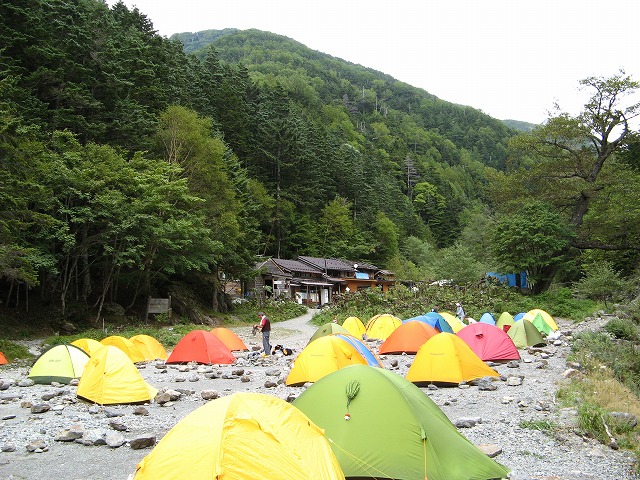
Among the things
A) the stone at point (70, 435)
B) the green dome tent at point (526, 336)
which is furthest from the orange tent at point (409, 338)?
the stone at point (70, 435)

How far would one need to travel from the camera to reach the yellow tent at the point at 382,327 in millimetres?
23906

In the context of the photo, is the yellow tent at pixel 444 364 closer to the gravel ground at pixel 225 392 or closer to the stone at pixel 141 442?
the gravel ground at pixel 225 392

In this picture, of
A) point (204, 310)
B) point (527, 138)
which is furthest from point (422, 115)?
point (204, 310)

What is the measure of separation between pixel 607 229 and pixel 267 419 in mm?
35638

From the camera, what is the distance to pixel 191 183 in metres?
32.4

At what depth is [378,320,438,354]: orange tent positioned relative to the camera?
17906mm

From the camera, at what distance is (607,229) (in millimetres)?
34188

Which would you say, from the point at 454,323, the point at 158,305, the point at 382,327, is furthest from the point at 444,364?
the point at 158,305

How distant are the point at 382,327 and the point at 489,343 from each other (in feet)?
30.4

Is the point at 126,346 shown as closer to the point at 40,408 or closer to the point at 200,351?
the point at 200,351

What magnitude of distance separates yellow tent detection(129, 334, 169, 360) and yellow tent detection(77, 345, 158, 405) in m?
7.54

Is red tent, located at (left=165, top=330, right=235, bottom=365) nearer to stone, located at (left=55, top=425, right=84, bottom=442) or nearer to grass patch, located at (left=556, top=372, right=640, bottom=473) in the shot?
stone, located at (left=55, top=425, right=84, bottom=442)

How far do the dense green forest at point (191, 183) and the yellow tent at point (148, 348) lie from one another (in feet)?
14.3

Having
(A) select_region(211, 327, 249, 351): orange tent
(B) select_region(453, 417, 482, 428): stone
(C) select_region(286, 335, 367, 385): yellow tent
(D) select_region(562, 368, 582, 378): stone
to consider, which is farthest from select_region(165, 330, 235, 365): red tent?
(D) select_region(562, 368, 582, 378): stone
